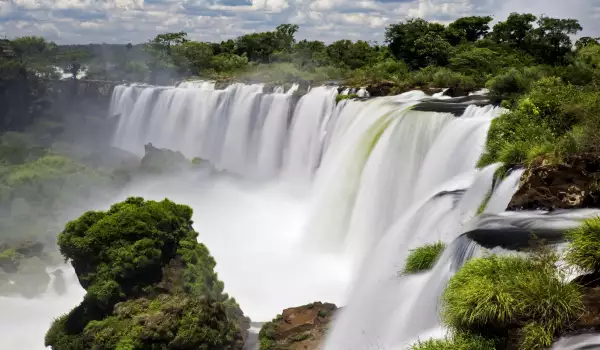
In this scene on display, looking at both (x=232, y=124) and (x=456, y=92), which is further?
(x=232, y=124)

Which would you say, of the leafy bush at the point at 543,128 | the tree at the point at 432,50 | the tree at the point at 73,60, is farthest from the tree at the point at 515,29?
the tree at the point at 73,60

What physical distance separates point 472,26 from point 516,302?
115ft

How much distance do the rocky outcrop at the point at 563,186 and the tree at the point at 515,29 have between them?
2545 centimetres

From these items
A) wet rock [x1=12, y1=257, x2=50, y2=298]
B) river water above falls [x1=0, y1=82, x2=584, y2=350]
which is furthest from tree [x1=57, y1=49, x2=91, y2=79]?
wet rock [x1=12, y1=257, x2=50, y2=298]

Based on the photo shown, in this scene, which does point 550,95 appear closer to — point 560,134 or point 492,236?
point 560,134

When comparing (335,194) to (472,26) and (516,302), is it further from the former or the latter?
Result: (472,26)

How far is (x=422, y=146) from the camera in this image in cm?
1561

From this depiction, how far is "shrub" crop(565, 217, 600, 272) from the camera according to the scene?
646cm

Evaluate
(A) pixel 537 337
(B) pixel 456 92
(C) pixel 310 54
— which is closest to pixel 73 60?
(C) pixel 310 54

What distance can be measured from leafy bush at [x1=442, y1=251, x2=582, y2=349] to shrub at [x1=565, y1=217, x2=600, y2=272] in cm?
24

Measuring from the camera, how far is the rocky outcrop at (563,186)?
8711mm

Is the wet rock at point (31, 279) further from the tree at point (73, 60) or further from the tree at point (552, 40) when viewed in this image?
the tree at point (73, 60)

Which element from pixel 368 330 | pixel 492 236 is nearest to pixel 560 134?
pixel 492 236

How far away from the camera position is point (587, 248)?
6.58m
